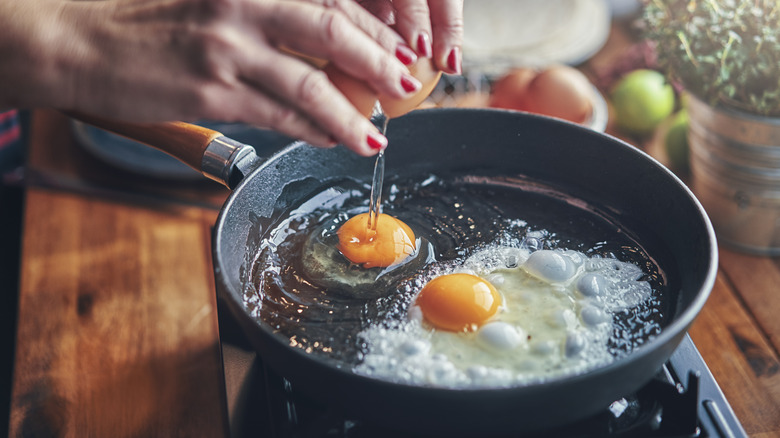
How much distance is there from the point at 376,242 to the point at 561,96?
0.88 m

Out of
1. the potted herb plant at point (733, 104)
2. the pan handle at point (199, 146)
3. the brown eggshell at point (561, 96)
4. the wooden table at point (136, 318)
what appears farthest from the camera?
the brown eggshell at point (561, 96)

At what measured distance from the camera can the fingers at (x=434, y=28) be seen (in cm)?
91

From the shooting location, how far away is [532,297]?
1.02 meters

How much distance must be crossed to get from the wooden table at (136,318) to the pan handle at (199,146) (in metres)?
0.39

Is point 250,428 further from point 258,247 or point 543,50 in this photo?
point 543,50

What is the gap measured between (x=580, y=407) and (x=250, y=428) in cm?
47

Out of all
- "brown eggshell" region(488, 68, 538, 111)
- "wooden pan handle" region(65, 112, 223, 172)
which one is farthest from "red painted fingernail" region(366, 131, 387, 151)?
"brown eggshell" region(488, 68, 538, 111)

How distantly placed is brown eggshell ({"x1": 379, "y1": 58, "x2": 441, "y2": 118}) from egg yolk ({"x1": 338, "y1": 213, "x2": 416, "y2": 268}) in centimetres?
24

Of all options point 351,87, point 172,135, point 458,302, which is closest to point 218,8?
point 351,87

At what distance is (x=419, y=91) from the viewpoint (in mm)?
921

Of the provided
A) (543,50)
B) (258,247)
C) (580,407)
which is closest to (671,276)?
(580,407)

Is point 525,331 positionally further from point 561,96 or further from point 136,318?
point 561,96

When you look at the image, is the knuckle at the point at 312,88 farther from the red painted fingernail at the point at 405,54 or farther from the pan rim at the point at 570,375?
the pan rim at the point at 570,375

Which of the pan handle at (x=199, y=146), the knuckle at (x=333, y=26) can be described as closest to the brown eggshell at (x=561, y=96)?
the pan handle at (x=199, y=146)
